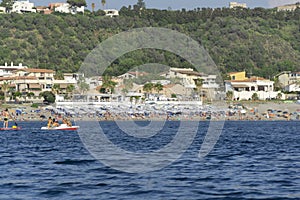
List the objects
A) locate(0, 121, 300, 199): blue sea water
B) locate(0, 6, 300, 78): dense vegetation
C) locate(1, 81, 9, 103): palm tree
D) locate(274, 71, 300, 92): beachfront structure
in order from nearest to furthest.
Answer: locate(0, 121, 300, 199): blue sea water → locate(1, 81, 9, 103): palm tree → locate(274, 71, 300, 92): beachfront structure → locate(0, 6, 300, 78): dense vegetation

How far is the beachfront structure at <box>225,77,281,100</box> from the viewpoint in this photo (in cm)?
14150

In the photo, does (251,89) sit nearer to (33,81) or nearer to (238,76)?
(238,76)

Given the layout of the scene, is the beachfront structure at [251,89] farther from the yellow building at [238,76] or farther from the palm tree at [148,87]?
the palm tree at [148,87]

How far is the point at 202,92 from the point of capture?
463 feet

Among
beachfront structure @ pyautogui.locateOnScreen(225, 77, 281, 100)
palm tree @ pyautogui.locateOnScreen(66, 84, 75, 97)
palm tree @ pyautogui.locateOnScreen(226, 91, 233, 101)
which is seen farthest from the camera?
beachfront structure @ pyautogui.locateOnScreen(225, 77, 281, 100)

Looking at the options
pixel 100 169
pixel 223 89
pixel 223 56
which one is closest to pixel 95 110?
pixel 223 89

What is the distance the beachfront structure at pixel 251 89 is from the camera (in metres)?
142

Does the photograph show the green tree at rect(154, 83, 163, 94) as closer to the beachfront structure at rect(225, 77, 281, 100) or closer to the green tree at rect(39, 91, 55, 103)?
the beachfront structure at rect(225, 77, 281, 100)

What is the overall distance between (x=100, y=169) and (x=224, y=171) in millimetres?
5660

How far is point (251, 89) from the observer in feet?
479

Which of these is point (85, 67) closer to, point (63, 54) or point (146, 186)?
point (63, 54)

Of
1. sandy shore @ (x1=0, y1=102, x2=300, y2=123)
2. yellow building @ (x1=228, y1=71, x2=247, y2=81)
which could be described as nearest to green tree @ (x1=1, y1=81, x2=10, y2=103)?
sandy shore @ (x1=0, y1=102, x2=300, y2=123)

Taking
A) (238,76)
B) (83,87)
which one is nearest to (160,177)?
(83,87)

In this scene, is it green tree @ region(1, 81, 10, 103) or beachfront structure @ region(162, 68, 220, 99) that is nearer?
green tree @ region(1, 81, 10, 103)
